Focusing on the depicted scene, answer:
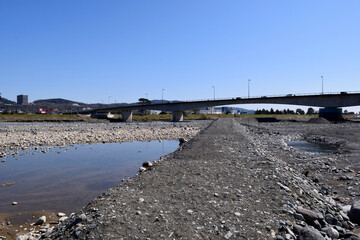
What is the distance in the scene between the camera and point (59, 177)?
13078mm

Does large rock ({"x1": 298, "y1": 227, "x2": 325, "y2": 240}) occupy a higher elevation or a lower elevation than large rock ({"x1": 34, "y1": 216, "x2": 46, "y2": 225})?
higher

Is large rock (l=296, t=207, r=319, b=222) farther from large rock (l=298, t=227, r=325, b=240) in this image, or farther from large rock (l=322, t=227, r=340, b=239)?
large rock (l=298, t=227, r=325, b=240)

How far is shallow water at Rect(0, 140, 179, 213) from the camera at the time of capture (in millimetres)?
9361

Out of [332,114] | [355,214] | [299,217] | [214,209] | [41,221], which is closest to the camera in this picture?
[299,217]

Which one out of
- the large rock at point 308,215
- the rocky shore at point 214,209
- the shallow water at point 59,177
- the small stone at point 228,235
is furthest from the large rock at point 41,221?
the large rock at point 308,215

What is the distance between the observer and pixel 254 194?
677 centimetres

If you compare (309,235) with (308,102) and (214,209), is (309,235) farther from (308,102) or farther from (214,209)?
(308,102)

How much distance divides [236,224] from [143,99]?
171435 mm

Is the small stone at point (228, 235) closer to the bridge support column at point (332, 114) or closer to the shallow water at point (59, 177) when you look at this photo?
the shallow water at point (59, 177)

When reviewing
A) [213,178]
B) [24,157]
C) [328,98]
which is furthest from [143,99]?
[213,178]

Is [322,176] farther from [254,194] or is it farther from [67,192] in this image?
[67,192]

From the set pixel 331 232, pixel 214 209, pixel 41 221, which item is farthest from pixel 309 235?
pixel 41 221

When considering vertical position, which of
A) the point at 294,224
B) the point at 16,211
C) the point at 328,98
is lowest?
the point at 16,211

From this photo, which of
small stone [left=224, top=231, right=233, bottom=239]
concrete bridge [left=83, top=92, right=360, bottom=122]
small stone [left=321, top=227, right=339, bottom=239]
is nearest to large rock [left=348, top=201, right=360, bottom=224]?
small stone [left=321, top=227, right=339, bottom=239]
